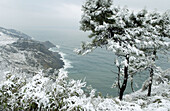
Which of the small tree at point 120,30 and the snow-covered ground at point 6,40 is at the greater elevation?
the small tree at point 120,30

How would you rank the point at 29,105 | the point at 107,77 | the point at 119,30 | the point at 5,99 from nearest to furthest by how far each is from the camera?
the point at 29,105 < the point at 5,99 < the point at 119,30 < the point at 107,77

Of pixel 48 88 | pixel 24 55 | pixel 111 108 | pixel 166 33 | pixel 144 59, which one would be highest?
pixel 166 33

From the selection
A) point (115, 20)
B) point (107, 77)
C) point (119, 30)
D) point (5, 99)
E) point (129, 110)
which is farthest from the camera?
point (107, 77)

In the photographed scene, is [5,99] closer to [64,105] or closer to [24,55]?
[64,105]

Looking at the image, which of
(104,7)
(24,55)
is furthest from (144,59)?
(24,55)

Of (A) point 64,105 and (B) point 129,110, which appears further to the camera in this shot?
(B) point 129,110

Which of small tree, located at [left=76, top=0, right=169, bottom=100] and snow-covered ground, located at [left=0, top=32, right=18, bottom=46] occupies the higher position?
small tree, located at [left=76, top=0, right=169, bottom=100]

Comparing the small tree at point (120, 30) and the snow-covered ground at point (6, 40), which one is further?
the snow-covered ground at point (6, 40)

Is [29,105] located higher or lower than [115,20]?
lower

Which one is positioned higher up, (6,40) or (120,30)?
(120,30)

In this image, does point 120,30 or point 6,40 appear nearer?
point 120,30

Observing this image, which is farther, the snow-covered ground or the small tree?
the snow-covered ground
